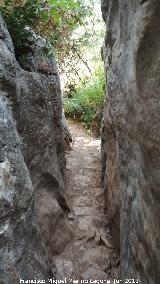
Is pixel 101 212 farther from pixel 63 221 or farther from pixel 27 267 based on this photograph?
pixel 27 267

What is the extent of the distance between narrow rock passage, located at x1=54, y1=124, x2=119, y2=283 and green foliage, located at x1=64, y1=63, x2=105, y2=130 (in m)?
2.90

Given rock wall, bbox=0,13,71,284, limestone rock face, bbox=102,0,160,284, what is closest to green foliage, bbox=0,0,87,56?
rock wall, bbox=0,13,71,284

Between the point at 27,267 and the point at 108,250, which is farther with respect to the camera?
the point at 108,250

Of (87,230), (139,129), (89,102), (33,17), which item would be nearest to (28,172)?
(139,129)

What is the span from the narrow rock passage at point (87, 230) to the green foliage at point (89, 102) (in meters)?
2.90

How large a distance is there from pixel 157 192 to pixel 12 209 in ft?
4.01

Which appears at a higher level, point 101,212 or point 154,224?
point 154,224

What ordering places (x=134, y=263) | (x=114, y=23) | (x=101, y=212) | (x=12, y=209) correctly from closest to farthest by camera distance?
1. (x=12, y=209)
2. (x=134, y=263)
3. (x=114, y=23)
4. (x=101, y=212)

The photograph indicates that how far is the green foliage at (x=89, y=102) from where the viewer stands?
10008 mm

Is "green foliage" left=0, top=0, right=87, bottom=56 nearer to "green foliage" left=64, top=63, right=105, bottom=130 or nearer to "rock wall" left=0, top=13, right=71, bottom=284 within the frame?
"rock wall" left=0, top=13, right=71, bottom=284

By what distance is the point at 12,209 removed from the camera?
108 inches

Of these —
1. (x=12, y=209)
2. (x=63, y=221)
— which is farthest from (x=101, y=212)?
(x=12, y=209)

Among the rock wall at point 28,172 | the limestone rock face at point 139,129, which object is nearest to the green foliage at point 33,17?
the rock wall at point 28,172

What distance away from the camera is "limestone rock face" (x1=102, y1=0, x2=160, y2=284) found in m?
2.26
